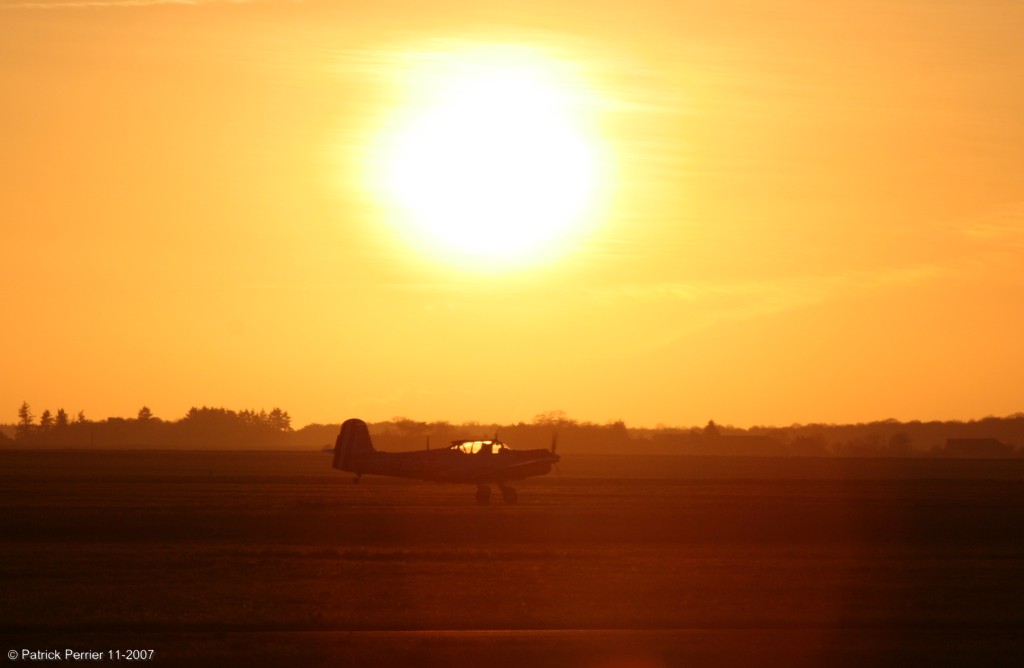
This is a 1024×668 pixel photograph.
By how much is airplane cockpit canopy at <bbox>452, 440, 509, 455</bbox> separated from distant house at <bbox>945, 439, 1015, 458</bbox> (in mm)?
111265

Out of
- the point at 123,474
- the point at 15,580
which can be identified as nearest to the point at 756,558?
the point at 15,580

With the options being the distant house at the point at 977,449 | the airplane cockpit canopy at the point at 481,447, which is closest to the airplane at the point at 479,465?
the airplane cockpit canopy at the point at 481,447

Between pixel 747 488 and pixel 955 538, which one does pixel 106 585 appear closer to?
pixel 955 538

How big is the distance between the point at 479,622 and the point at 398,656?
7.02 ft

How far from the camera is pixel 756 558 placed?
20.4 metres

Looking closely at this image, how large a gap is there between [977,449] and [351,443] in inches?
4617

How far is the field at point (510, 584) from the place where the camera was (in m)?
12.3

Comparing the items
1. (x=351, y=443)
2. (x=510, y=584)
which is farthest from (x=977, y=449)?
(x=510, y=584)

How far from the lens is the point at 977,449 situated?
14150 cm

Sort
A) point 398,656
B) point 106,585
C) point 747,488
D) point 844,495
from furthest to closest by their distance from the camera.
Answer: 1. point 747,488
2. point 844,495
3. point 106,585
4. point 398,656

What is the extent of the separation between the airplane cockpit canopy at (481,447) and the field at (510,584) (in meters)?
3.65

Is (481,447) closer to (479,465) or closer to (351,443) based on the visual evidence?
(479,465)

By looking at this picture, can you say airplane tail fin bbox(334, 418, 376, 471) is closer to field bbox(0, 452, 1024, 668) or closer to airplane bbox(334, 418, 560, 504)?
airplane bbox(334, 418, 560, 504)

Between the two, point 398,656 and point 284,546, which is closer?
point 398,656
